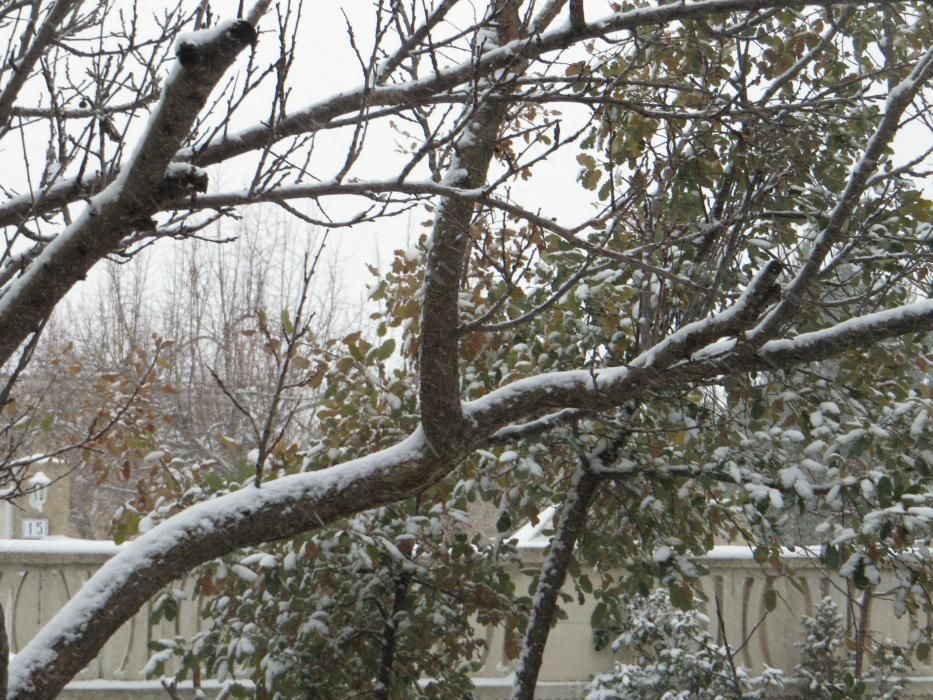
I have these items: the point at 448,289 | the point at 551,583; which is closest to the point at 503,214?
the point at 448,289

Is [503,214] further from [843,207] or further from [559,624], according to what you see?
[559,624]

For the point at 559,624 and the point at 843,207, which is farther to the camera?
the point at 559,624

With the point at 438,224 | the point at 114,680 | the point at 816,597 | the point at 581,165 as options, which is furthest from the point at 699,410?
the point at 114,680

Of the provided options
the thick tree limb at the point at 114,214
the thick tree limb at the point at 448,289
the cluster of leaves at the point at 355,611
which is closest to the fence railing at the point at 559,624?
the cluster of leaves at the point at 355,611

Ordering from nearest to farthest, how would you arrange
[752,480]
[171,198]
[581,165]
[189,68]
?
[189,68] → [171,198] → [752,480] → [581,165]

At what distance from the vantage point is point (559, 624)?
6.03 meters

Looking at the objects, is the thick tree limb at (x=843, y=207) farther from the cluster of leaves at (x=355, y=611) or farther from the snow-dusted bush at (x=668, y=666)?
the snow-dusted bush at (x=668, y=666)

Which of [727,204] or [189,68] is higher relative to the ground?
[727,204]

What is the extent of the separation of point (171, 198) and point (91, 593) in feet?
4.21

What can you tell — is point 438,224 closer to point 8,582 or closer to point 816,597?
point 8,582

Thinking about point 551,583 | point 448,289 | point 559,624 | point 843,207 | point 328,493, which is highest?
point 843,207

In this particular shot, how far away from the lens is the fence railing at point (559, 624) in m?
5.54

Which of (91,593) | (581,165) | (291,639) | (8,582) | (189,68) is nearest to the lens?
(189,68)

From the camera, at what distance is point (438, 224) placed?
317 cm
